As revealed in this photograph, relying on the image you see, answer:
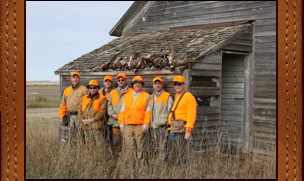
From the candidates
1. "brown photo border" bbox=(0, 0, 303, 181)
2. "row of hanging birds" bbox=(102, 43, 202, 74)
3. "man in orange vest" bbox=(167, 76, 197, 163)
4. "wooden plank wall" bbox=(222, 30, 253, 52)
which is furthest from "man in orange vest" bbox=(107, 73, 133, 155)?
"brown photo border" bbox=(0, 0, 303, 181)

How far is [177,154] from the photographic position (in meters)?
6.23

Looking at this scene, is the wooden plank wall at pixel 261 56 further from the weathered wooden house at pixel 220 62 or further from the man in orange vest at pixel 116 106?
the man in orange vest at pixel 116 106

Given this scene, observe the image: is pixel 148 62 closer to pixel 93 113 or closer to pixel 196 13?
pixel 93 113

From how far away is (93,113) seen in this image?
723 centimetres

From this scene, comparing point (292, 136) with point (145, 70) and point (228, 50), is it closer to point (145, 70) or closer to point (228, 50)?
point (145, 70)

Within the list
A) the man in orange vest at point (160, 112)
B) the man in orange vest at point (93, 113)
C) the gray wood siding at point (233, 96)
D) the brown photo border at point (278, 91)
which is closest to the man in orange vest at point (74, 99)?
the man in orange vest at point (93, 113)

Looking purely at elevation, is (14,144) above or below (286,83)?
below

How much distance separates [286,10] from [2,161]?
2178 millimetres

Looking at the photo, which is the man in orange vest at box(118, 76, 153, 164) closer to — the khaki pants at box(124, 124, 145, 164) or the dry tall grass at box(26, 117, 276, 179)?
the khaki pants at box(124, 124, 145, 164)

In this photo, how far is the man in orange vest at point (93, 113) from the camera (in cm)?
711

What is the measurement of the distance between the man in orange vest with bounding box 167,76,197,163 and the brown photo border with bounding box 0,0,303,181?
3761mm

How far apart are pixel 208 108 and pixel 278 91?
567cm

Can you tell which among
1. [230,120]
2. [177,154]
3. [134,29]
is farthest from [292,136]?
[134,29]

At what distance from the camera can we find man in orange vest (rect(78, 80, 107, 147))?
23.3 ft
